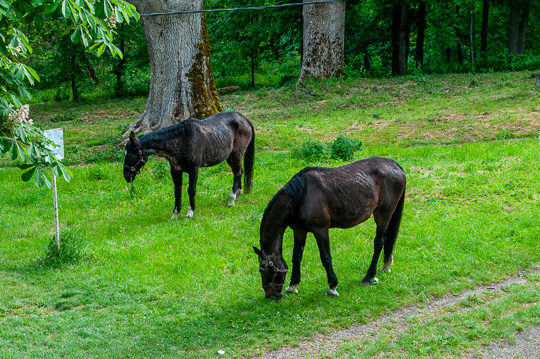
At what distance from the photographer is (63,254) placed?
29.1 feet

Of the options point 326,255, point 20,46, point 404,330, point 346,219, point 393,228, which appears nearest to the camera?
point 20,46

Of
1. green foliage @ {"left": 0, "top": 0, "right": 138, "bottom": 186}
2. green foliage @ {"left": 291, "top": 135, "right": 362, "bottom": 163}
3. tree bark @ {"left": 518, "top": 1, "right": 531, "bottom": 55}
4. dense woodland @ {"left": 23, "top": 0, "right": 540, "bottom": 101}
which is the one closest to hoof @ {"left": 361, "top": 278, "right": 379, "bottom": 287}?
green foliage @ {"left": 0, "top": 0, "right": 138, "bottom": 186}

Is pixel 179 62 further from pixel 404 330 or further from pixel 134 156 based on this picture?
pixel 404 330

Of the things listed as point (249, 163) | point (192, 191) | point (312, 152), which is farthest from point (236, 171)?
point (312, 152)

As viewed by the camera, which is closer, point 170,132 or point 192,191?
point 170,132

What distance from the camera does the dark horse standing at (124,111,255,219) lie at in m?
10.4

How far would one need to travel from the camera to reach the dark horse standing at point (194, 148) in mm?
10398

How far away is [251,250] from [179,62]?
28.5 feet

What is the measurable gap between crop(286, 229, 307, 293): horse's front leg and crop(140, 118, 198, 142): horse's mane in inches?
171

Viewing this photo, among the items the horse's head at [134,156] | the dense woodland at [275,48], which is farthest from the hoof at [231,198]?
the dense woodland at [275,48]

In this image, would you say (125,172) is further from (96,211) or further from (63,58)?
(63,58)

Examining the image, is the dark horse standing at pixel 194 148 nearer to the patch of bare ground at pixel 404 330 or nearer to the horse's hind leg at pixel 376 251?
the horse's hind leg at pixel 376 251

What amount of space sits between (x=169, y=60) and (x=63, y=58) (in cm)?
1256

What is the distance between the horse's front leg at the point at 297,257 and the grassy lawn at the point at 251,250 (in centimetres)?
19
